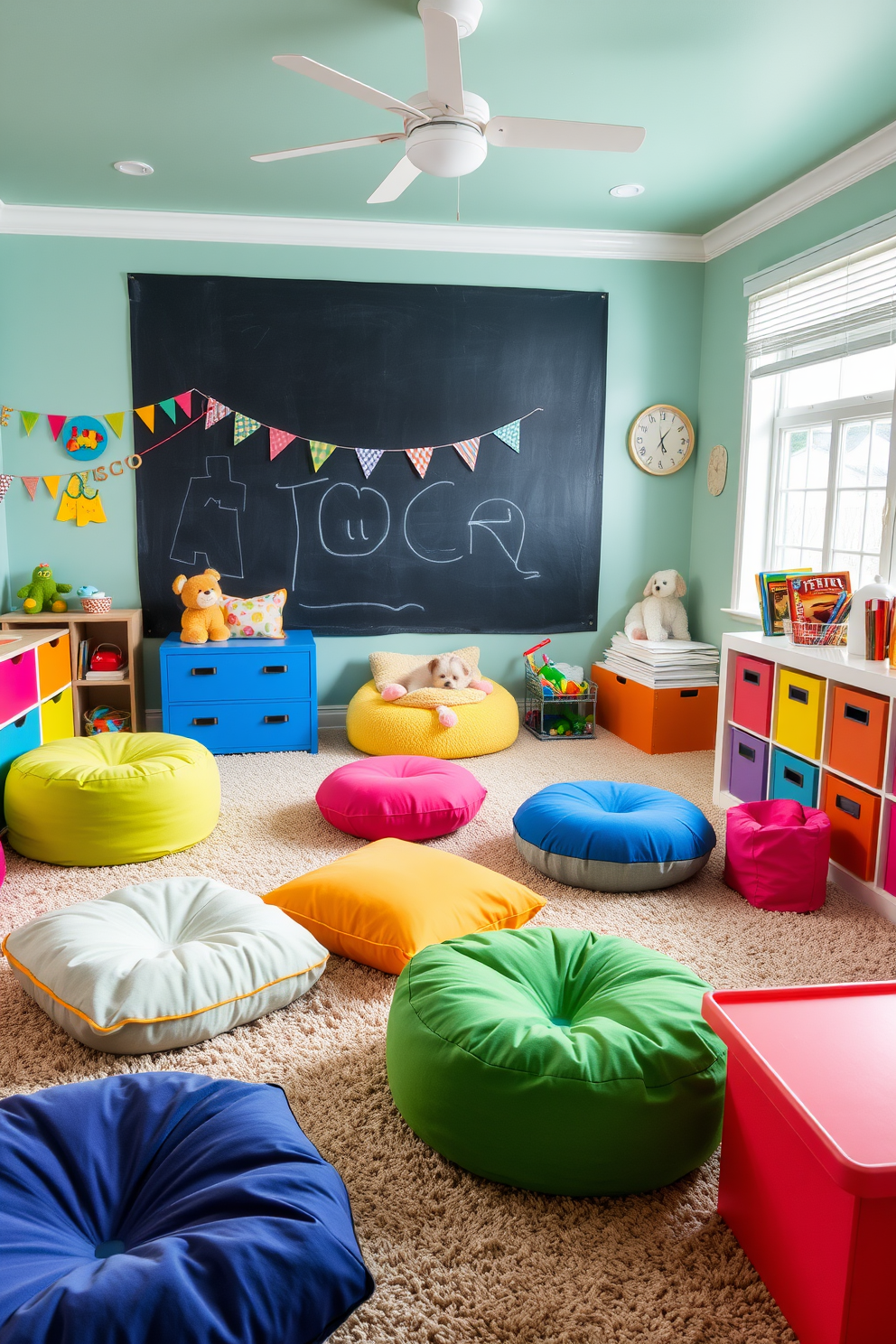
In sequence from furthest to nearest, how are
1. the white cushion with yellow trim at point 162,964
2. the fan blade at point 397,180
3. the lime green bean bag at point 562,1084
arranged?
1. the fan blade at point 397,180
2. the white cushion with yellow trim at point 162,964
3. the lime green bean bag at point 562,1084

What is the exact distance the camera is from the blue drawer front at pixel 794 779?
2.93 metres

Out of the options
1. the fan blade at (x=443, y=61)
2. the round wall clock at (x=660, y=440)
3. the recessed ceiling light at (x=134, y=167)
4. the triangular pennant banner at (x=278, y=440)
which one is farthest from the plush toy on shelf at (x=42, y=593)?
the round wall clock at (x=660, y=440)

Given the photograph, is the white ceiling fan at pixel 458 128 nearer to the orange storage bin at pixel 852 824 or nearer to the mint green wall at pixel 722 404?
the mint green wall at pixel 722 404

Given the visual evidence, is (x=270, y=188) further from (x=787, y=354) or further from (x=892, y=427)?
(x=892, y=427)

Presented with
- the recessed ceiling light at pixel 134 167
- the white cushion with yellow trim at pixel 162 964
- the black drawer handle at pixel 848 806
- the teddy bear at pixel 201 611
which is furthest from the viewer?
the teddy bear at pixel 201 611

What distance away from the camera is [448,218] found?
170 inches

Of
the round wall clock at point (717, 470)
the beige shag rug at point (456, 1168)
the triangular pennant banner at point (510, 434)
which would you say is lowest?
the beige shag rug at point (456, 1168)

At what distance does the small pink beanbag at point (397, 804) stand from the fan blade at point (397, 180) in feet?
6.28

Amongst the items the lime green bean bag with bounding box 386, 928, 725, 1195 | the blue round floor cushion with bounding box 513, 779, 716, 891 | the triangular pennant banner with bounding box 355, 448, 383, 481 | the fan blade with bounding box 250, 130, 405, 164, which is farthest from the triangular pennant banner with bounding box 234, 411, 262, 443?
the lime green bean bag with bounding box 386, 928, 725, 1195

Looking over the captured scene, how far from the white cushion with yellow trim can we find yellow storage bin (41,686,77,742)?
1624mm

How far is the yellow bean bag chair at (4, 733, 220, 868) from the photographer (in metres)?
2.76

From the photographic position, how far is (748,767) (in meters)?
3.35

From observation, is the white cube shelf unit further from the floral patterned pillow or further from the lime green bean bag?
the floral patterned pillow

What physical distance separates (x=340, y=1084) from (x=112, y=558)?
3.33 meters
